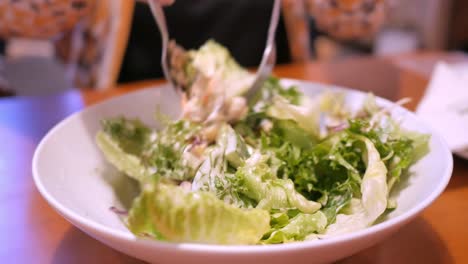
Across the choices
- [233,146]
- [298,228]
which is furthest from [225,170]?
[298,228]

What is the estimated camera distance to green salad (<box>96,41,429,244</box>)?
42 cm

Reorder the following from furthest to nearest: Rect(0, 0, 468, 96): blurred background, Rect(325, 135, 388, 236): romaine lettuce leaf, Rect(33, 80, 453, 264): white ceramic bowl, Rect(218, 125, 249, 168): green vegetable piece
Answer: Rect(0, 0, 468, 96): blurred background, Rect(218, 125, 249, 168): green vegetable piece, Rect(325, 135, 388, 236): romaine lettuce leaf, Rect(33, 80, 453, 264): white ceramic bowl

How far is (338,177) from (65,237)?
0.34m

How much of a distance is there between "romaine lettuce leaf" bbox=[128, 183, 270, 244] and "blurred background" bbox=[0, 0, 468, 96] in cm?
87

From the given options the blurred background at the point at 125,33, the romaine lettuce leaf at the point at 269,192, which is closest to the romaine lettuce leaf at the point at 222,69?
the romaine lettuce leaf at the point at 269,192

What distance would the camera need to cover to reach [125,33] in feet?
3.94

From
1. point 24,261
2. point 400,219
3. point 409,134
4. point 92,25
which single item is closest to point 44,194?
point 24,261

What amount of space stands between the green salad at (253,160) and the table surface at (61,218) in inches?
2.5

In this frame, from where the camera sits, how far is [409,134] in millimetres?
623

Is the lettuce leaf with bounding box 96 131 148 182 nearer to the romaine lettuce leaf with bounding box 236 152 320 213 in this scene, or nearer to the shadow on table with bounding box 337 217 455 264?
the romaine lettuce leaf with bounding box 236 152 320 213

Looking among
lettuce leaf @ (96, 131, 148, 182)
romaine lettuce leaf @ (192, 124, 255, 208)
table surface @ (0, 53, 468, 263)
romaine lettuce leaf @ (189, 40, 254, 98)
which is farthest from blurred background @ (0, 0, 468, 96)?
romaine lettuce leaf @ (192, 124, 255, 208)

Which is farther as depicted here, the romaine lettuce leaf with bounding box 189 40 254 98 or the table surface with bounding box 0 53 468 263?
the romaine lettuce leaf with bounding box 189 40 254 98

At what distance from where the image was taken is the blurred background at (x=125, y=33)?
3.94ft

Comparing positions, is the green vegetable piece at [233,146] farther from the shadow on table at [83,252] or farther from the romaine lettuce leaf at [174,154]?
the shadow on table at [83,252]
